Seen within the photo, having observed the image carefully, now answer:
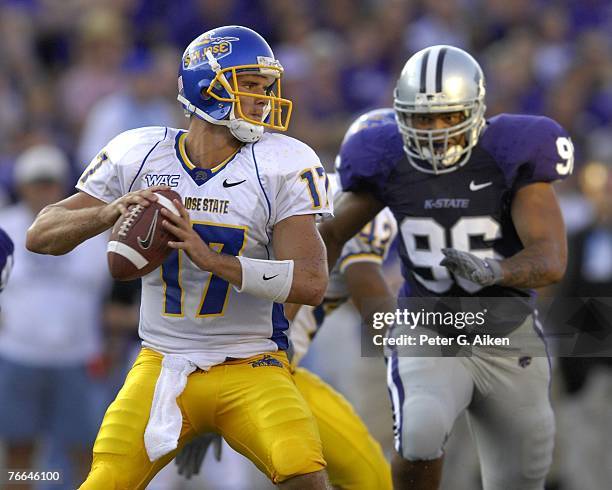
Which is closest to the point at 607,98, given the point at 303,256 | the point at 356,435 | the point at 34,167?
the point at 34,167

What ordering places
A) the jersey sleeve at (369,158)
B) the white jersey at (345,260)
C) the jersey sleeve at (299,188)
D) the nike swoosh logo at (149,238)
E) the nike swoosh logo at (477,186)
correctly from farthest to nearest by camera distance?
the white jersey at (345,260) → the jersey sleeve at (369,158) → the nike swoosh logo at (477,186) → the jersey sleeve at (299,188) → the nike swoosh logo at (149,238)

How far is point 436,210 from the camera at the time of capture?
16.5 ft

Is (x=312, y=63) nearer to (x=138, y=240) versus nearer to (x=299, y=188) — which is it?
(x=299, y=188)

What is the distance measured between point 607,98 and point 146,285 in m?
5.87

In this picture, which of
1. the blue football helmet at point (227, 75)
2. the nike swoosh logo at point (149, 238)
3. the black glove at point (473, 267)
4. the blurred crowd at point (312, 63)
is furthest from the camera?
the blurred crowd at point (312, 63)

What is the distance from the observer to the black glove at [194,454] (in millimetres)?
5121

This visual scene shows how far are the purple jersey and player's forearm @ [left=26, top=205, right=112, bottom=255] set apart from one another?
4.25ft

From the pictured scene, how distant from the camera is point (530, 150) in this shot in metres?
4.91

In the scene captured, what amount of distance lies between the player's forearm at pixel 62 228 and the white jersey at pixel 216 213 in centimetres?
16

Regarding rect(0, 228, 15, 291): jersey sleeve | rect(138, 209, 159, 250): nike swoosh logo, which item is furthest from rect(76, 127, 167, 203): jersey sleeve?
rect(0, 228, 15, 291): jersey sleeve

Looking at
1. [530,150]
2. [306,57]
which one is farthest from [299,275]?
[306,57]

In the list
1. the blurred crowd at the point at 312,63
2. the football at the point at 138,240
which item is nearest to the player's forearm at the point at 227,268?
the football at the point at 138,240

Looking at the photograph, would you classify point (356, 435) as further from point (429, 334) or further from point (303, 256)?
point (303, 256)
